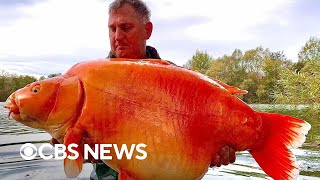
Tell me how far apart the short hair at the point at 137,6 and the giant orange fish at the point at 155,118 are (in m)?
1.51

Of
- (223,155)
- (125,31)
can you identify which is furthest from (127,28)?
(223,155)

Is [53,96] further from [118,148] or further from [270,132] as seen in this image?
[270,132]

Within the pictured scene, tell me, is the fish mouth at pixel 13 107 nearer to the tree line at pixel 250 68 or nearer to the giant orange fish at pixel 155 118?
the giant orange fish at pixel 155 118

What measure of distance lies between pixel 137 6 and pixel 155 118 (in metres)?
1.91

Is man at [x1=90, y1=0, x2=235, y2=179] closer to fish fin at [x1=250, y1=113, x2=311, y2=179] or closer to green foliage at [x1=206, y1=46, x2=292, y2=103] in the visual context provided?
fish fin at [x1=250, y1=113, x2=311, y2=179]

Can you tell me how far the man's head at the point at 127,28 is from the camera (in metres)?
4.18

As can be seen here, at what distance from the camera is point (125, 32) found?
4215 millimetres

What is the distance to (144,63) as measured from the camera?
2.87 metres

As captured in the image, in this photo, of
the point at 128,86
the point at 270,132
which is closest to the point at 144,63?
the point at 128,86

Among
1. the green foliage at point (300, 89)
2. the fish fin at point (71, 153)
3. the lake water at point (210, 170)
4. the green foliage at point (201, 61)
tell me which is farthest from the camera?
the green foliage at point (201, 61)

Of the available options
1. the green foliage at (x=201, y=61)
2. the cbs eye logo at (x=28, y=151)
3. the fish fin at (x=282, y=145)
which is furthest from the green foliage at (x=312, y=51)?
the green foliage at (x=201, y=61)

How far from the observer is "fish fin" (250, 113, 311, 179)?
2846mm

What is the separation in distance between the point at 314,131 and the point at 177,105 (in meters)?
19.1

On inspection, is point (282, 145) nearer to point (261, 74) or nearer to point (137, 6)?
point (137, 6)
